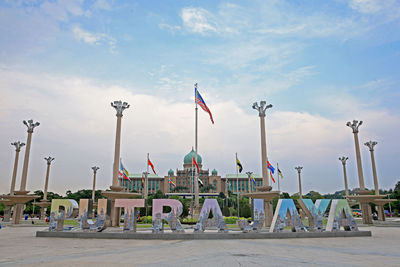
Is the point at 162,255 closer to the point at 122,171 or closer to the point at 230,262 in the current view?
the point at 230,262

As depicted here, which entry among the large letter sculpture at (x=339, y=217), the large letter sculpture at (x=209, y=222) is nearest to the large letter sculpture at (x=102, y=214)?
the large letter sculpture at (x=209, y=222)

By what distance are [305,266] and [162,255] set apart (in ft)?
21.4

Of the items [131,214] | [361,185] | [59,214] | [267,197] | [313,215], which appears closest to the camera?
[131,214]

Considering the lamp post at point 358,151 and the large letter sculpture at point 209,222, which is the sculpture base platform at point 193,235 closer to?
the large letter sculpture at point 209,222

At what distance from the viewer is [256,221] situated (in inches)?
898

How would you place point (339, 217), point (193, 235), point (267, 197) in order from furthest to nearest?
point (267, 197) < point (339, 217) < point (193, 235)

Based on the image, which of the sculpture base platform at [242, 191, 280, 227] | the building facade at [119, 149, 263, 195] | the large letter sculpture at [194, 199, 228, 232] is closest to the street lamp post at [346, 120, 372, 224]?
the sculpture base platform at [242, 191, 280, 227]

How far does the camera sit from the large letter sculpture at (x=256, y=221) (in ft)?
74.1

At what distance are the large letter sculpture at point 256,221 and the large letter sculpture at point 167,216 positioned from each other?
4649 mm

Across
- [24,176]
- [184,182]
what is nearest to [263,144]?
[24,176]

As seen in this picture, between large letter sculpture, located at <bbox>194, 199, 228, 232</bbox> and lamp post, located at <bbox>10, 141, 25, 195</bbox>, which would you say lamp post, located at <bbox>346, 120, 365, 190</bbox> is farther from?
lamp post, located at <bbox>10, 141, 25, 195</bbox>

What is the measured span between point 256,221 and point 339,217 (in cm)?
703

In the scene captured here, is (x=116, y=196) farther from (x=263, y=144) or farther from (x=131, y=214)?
(x=263, y=144)

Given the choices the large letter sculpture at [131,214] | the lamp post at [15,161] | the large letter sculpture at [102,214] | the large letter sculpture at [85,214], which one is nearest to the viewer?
the large letter sculpture at [131,214]
